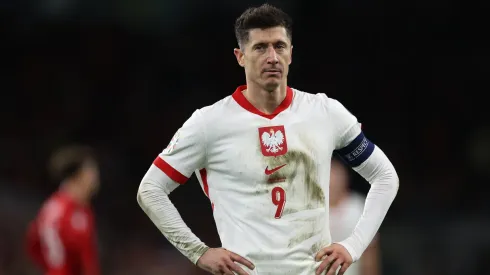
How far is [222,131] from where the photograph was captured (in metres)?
3.89

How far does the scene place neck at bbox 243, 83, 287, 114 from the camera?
3959mm

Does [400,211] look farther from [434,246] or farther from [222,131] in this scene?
[222,131]

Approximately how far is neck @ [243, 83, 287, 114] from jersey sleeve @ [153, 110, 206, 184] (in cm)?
24

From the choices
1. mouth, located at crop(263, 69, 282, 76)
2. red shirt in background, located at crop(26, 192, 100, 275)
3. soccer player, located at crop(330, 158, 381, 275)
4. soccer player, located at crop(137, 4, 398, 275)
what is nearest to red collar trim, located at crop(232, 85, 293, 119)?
soccer player, located at crop(137, 4, 398, 275)

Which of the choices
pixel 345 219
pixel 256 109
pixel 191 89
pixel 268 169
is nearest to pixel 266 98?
pixel 256 109

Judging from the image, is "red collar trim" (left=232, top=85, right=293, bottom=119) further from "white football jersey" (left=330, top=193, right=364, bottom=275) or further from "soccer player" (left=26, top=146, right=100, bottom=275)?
"soccer player" (left=26, top=146, right=100, bottom=275)

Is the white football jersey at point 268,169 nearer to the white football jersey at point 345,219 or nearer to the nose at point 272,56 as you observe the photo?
the nose at point 272,56

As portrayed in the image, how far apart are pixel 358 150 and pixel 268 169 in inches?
16.5

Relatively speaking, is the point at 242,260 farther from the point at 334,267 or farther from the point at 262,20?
the point at 262,20

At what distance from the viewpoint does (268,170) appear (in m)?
3.83

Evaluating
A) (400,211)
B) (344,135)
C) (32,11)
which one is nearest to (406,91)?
(400,211)

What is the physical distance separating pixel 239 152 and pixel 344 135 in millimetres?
444

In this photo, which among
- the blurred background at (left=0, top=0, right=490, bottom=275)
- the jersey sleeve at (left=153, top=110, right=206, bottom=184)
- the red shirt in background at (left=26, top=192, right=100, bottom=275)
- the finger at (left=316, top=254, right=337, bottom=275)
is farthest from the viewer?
the blurred background at (left=0, top=0, right=490, bottom=275)

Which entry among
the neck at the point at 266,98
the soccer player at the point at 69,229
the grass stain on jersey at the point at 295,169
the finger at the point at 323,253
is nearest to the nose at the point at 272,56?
the neck at the point at 266,98
